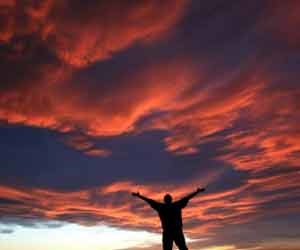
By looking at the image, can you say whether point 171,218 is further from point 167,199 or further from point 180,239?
point 180,239

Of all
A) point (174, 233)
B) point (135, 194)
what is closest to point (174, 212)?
point (174, 233)

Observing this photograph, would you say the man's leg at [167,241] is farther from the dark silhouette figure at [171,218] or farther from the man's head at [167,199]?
the man's head at [167,199]

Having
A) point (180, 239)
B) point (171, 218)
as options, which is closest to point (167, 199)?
point (171, 218)

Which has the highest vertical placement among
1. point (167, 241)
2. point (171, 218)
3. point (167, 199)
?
point (167, 199)

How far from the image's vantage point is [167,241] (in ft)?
44.8

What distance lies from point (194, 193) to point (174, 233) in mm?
1648

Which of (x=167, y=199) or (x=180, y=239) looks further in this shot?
(x=180, y=239)

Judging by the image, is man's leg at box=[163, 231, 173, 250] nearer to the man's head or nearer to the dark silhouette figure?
the dark silhouette figure

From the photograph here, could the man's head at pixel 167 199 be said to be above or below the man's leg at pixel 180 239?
above

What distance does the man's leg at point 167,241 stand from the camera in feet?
44.5

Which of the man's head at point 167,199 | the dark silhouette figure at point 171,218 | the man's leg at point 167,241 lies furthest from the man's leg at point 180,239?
the man's head at point 167,199

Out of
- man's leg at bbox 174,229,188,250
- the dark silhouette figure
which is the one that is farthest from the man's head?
man's leg at bbox 174,229,188,250

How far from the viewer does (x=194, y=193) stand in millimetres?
13617

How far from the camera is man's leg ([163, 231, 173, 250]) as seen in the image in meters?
13.6
